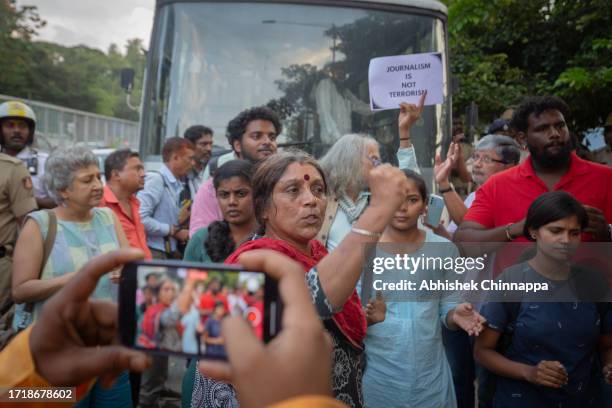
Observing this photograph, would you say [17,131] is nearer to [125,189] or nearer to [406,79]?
[125,189]

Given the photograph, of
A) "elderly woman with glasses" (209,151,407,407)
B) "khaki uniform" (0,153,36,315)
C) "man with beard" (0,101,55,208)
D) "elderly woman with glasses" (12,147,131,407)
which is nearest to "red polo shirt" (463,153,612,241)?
"elderly woman with glasses" (209,151,407,407)

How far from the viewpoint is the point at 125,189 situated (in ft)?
16.2

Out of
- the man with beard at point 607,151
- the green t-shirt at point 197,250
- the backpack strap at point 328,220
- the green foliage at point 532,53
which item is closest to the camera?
the backpack strap at point 328,220

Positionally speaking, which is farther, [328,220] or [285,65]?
[285,65]

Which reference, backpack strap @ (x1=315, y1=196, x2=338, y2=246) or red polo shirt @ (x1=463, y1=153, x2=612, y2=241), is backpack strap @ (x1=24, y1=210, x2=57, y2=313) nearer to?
backpack strap @ (x1=315, y1=196, x2=338, y2=246)

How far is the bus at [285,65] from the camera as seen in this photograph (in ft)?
19.1

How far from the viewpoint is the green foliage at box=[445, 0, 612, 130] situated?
821 centimetres

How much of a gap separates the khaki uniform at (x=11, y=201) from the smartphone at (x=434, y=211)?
2796 mm

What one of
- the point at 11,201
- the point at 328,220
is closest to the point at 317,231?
the point at 328,220

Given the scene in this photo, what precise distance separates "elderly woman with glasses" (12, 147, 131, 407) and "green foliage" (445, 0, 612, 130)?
602 cm

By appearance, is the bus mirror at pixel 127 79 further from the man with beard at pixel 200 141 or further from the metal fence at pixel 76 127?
the metal fence at pixel 76 127

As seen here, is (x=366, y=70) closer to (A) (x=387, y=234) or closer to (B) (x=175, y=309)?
(A) (x=387, y=234)

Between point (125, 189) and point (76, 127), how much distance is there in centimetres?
3661

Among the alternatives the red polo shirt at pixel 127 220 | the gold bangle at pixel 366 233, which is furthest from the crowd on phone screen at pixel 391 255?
the red polo shirt at pixel 127 220
